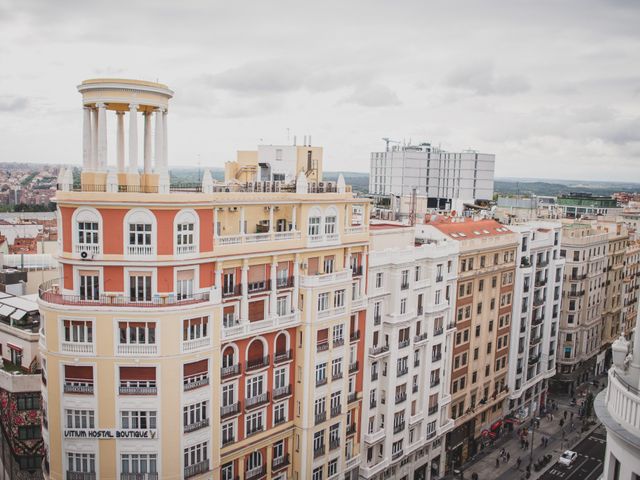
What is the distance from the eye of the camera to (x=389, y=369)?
215 feet

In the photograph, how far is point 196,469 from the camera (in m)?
47.7

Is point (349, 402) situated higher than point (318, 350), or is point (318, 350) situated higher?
point (318, 350)

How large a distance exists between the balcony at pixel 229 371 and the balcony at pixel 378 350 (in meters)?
17.8

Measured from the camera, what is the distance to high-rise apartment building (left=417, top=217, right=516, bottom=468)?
78.3 m

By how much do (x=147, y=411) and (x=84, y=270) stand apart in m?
11.5

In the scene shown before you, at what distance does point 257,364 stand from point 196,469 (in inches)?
385

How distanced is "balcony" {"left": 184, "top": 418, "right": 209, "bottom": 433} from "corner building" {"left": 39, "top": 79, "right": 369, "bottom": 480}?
79mm

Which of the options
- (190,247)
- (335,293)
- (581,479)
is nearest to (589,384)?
(581,479)

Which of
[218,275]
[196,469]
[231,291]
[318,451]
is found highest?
[218,275]

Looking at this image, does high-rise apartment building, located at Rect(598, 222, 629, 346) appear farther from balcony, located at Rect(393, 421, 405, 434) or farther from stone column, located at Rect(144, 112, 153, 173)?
stone column, located at Rect(144, 112, 153, 173)

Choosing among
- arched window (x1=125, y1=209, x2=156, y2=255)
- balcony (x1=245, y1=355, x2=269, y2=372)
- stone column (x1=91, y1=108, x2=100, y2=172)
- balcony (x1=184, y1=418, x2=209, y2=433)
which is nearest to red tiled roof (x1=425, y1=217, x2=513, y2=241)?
balcony (x1=245, y1=355, x2=269, y2=372)

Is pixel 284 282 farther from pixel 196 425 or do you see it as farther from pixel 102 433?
pixel 102 433

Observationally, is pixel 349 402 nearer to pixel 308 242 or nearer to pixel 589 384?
pixel 308 242

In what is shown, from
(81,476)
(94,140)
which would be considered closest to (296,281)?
(94,140)
